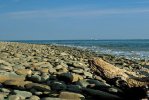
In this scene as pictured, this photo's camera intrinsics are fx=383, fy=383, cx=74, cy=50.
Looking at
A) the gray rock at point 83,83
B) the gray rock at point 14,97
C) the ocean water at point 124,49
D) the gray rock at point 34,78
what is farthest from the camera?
the ocean water at point 124,49

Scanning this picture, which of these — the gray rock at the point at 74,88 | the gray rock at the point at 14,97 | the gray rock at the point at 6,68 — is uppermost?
the gray rock at the point at 6,68

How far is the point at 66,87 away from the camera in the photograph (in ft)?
20.9

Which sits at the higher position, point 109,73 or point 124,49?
point 109,73

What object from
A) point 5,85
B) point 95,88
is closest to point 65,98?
point 95,88

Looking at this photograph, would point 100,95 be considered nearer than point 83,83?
Yes

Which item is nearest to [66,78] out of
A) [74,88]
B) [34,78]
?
[34,78]

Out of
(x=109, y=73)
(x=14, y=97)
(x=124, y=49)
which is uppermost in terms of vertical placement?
(x=109, y=73)

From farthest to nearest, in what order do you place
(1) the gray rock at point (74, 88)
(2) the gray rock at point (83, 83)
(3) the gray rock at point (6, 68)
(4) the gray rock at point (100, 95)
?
(3) the gray rock at point (6, 68)
(2) the gray rock at point (83, 83)
(1) the gray rock at point (74, 88)
(4) the gray rock at point (100, 95)

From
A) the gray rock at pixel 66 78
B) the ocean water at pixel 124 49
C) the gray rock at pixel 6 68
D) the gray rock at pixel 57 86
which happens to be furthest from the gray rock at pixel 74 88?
the ocean water at pixel 124 49

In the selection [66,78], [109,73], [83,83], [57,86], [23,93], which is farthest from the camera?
[66,78]

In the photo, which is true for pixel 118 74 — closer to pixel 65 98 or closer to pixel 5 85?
pixel 65 98

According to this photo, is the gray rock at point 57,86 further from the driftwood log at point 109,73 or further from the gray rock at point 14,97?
the gray rock at point 14,97

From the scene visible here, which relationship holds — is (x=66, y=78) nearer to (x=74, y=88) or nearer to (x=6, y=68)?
(x=74, y=88)

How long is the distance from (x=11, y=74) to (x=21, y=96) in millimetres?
1831
